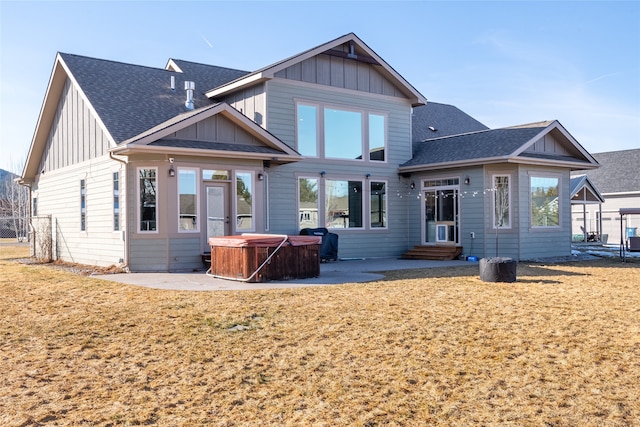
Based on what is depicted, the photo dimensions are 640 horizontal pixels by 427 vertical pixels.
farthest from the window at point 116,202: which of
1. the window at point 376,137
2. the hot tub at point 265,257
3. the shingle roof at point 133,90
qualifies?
the window at point 376,137

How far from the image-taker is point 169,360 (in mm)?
5703

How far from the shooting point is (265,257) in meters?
11.0

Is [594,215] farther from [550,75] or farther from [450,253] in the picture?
[450,253]

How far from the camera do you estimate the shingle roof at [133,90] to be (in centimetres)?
1423

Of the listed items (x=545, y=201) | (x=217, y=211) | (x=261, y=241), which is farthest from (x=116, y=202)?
(x=545, y=201)

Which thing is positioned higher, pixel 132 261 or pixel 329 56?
pixel 329 56

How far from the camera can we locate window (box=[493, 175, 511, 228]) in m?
16.0

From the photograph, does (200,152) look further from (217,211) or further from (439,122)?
(439,122)

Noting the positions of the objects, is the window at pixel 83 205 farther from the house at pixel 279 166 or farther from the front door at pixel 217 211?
the front door at pixel 217 211

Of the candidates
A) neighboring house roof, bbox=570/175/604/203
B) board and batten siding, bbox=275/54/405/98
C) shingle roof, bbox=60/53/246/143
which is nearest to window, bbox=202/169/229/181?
shingle roof, bbox=60/53/246/143

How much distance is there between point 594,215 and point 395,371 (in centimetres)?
3069

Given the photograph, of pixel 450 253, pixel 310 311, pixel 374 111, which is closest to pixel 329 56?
pixel 374 111

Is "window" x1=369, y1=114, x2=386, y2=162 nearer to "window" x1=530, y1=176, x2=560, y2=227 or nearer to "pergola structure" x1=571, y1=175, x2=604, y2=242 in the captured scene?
"window" x1=530, y1=176, x2=560, y2=227

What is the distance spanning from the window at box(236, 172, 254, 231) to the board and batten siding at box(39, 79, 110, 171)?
11.5 ft
